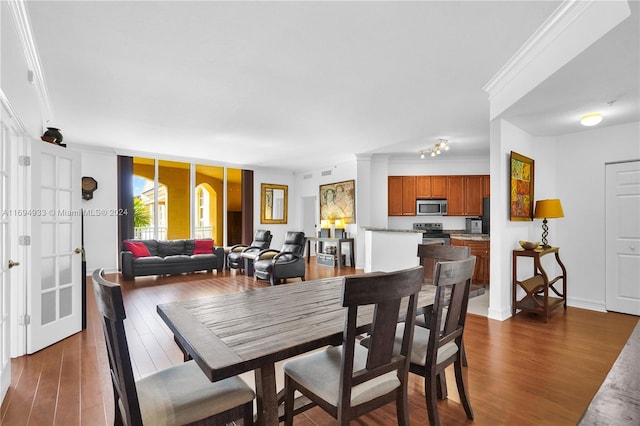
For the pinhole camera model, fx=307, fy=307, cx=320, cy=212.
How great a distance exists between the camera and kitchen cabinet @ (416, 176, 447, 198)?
723 centimetres

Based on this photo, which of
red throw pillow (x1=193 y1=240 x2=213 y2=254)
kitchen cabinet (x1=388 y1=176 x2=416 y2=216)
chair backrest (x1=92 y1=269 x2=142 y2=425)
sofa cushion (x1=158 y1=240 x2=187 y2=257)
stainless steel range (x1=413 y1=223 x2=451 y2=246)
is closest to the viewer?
chair backrest (x1=92 y1=269 x2=142 y2=425)

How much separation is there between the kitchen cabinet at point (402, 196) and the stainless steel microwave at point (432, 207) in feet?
0.52

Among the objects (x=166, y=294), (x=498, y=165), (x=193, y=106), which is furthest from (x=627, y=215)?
(x=166, y=294)

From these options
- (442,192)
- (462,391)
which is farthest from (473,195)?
(462,391)

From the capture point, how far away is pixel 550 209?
3.90 meters

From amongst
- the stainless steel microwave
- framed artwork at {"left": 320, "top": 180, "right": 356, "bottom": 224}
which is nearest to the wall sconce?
framed artwork at {"left": 320, "top": 180, "right": 356, "bottom": 224}

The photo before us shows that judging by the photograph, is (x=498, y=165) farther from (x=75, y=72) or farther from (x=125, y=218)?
(x=125, y=218)

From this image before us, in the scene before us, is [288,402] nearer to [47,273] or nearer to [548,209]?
[47,273]

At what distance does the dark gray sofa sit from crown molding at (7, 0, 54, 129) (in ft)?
10.3

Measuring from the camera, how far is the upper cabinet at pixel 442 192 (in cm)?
702

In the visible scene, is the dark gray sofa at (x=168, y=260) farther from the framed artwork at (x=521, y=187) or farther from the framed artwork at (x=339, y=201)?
the framed artwork at (x=521, y=187)

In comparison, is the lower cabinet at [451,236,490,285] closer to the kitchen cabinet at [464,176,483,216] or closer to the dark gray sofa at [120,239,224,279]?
the kitchen cabinet at [464,176,483,216]

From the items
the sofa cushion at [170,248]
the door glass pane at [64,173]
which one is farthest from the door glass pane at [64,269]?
the sofa cushion at [170,248]

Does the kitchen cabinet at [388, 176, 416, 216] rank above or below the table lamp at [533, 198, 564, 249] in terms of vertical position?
above
